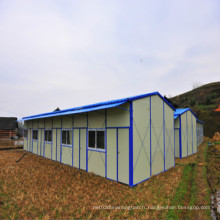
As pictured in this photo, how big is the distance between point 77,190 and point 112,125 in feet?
10.8

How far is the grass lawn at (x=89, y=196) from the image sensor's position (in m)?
4.66

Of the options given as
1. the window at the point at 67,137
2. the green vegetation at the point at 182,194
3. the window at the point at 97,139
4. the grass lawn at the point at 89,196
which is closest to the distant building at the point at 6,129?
the window at the point at 67,137

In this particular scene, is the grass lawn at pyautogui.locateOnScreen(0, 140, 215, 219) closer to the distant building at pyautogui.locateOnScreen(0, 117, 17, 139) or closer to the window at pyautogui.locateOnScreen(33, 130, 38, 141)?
the window at pyautogui.locateOnScreen(33, 130, 38, 141)

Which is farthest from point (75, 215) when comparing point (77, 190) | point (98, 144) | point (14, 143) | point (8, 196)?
point (14, 143)

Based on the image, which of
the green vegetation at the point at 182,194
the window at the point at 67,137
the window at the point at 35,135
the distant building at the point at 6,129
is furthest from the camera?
the distant building at the point at 6,129

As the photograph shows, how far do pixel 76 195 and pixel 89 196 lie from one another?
53 centimetres

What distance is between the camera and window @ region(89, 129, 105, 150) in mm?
7919

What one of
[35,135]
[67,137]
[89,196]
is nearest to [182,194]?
[89,196]

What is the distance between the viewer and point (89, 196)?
5.71 metres

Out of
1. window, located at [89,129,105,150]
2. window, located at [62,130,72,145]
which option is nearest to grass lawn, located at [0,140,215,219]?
window, located at [89,129,105,150]

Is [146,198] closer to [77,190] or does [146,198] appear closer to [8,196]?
[77,190]

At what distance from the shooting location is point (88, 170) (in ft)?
28.0

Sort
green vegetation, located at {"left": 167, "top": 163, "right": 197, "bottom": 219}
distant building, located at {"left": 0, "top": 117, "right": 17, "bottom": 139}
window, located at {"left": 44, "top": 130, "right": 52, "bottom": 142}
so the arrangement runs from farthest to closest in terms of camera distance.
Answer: distant building, located at {"left": 0, "top": 117, "right": 17, "bottom": 139}, window, located at {"left": 44, "top": 130, "right": 52, "bottom": 142}, green vegetation, located at {"left": 167, "top": 163, "right": 197, "bottom": 219}

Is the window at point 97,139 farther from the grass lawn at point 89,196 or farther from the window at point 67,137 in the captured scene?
the window at point 67,137
